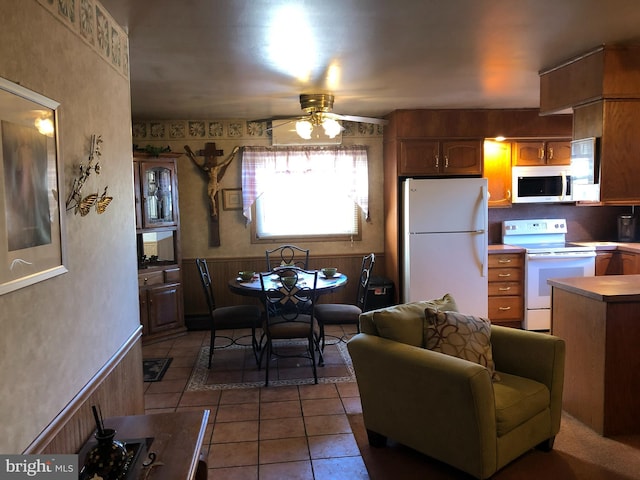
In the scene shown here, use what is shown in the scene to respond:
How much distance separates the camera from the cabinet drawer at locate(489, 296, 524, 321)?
5238 millimetres

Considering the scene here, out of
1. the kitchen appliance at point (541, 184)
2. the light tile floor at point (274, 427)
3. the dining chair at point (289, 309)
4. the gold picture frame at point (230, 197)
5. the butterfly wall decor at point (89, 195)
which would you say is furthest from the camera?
the gold picture frame at point (230, 197)

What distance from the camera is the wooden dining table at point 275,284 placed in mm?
4094

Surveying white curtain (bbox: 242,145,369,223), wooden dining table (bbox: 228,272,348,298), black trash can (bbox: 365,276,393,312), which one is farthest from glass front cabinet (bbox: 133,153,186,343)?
black trash can (bbox: 365,276,393,312)

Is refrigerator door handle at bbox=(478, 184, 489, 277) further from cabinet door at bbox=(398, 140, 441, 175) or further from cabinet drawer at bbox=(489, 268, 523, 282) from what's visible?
cabinet door at bbox=(398, 140, 441, 175)

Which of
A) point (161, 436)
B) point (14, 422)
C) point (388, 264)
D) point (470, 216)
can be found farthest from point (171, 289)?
point (14, 422)

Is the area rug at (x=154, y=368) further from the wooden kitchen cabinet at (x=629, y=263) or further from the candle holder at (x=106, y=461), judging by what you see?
the wooden kitchen cabinet at (x=629, y=263)

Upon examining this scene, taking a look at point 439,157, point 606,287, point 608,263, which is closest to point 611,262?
point 608,263

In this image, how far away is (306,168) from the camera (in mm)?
5641

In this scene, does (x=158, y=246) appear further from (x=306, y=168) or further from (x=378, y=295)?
(x=378, y=295)

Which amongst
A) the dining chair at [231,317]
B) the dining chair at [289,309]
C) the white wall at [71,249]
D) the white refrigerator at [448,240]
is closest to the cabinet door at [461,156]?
the white refrigerator at [448,240]

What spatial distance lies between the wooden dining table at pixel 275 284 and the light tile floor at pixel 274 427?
0.76 m

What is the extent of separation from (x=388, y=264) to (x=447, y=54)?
3.06 metres

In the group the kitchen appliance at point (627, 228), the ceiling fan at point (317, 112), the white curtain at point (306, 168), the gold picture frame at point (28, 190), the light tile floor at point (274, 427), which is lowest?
the light tile floor at point (274, 427)

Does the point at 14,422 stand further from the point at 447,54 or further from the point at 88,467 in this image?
the point at 447,54
